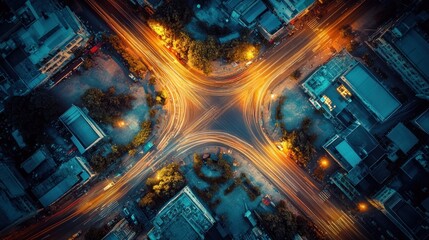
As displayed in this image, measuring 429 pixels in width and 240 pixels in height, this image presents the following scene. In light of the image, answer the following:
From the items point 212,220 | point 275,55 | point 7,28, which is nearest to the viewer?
point 212,220

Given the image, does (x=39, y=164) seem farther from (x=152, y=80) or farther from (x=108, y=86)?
(x=152, y=80)

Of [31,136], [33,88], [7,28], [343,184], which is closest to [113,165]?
[31,136]

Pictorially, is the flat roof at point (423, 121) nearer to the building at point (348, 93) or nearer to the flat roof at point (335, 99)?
the building at point (348, 93)

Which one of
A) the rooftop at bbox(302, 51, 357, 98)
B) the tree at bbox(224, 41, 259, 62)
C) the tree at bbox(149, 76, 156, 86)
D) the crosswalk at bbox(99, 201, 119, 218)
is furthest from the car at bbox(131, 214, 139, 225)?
the rooftop at bbox(302, 51, 357, 98)

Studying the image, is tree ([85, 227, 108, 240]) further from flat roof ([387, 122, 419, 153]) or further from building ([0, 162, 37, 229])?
flat roof ([387, 122, 419, 153])

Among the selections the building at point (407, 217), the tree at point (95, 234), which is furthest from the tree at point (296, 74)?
the tree at point (95, 234)

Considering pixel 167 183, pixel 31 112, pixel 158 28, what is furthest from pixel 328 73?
pixel 31 112

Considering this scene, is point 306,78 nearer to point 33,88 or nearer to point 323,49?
point 323,49
